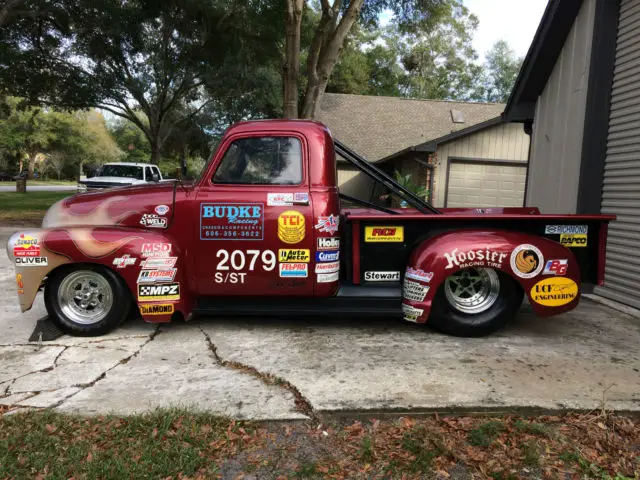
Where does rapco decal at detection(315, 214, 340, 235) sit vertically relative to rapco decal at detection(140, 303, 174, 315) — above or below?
above

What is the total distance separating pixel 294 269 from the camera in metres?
4.55

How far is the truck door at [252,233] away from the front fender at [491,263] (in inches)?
38.5

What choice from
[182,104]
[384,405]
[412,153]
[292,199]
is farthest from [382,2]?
[182,104]

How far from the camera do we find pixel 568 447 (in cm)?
286

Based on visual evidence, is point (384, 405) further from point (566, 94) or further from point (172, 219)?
point (566, 94)

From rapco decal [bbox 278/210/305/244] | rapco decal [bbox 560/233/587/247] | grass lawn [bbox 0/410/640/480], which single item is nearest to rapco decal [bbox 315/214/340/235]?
rapco decal [bbox 278/210/305/244]

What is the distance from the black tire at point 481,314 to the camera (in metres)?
4.66

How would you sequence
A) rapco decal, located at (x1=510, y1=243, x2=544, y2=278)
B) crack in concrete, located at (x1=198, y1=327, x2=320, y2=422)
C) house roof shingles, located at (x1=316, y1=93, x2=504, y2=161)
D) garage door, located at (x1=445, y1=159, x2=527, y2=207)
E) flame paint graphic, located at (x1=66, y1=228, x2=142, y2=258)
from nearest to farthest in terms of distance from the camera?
crack in concrete, located at (x1=198, y1=327, x2=320, y2=422) → flame paint graphic, located at (x1=66, y1=228, x2=142, y2=258) → rapco decal, located at (x1=510, y1=243, x2=544, y2=278) → garage door, located at (x1=445, y1=159, x2=527, y2=207) → house roof shingles, located at (x1=316, y1=93, x2=504, y2=161)

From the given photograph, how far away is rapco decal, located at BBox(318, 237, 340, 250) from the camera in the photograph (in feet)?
14.9

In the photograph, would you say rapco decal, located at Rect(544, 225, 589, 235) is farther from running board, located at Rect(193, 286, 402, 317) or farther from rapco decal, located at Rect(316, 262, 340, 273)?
rapco decal, located at Rect(316, 262, 340, 273)

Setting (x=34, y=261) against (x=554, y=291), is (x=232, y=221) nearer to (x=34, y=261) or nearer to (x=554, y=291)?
(x=34, y=261)

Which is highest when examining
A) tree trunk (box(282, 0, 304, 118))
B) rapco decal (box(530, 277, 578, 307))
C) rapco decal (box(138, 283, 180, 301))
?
tree trunk (box(282, 0, 304, 118))

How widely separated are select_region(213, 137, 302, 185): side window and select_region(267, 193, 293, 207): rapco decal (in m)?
0.13

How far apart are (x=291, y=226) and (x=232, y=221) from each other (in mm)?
537
